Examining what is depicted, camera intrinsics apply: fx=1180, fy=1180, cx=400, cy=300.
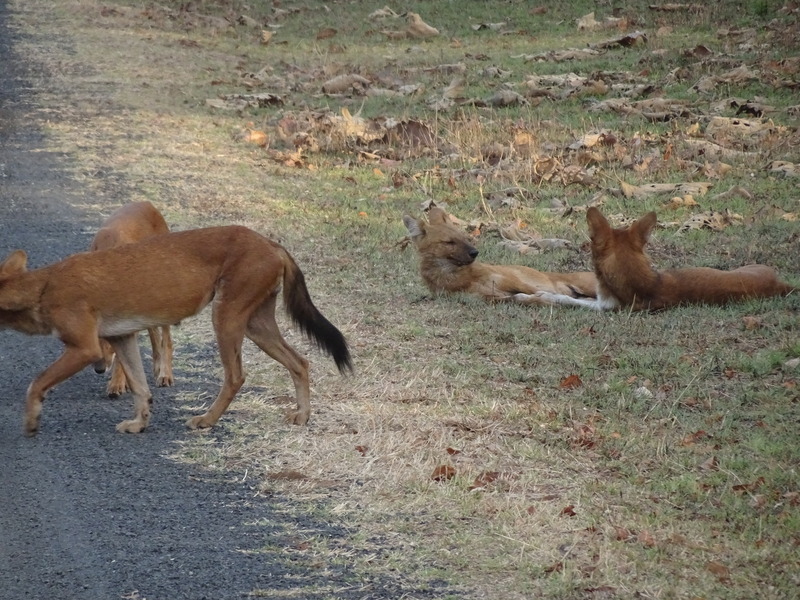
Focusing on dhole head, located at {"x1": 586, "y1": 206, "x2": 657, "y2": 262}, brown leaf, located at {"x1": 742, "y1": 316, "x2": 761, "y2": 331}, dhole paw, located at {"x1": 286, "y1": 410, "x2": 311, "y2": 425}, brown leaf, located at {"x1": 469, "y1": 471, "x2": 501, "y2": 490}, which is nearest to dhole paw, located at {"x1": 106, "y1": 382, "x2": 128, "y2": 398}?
dhole paw, located at {"x1": 286, "y1": 410, "x2": 311, "y2": 425}

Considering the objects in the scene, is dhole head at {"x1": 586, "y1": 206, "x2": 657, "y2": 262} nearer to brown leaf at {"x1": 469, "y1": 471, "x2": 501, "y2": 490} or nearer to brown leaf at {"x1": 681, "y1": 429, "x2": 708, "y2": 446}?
brown leaf at {"x1": 681, "y1": 429, "x2": 708, "y2": 446}

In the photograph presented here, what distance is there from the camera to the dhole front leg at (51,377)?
5.57 m

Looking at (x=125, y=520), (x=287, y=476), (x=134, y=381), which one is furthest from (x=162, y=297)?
(x=125, y=520)

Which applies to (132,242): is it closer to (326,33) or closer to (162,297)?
(162,297)

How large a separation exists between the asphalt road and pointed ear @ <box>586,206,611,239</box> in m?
3.27

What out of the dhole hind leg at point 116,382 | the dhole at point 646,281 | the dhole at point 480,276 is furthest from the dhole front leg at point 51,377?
the dhole at point 646,281

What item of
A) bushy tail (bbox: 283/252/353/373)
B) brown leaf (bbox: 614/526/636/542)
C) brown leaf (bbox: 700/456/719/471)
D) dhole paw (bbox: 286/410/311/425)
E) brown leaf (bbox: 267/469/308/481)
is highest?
bushy tail (bbox: 283/252/353/373)

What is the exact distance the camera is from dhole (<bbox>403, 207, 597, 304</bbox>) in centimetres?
857

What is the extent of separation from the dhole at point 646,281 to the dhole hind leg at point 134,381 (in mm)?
3333

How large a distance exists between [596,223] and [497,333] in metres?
1.53

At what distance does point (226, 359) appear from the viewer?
5.86 metres

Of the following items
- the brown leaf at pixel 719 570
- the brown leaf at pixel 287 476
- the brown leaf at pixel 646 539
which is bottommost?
the brown leaf at pixel 287 476

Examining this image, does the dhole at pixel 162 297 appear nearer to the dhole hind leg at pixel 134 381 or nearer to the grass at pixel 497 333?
the dhole hind leg at pixel 134 381

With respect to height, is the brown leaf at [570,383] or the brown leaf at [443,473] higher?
the brown leaf at [443,473]
